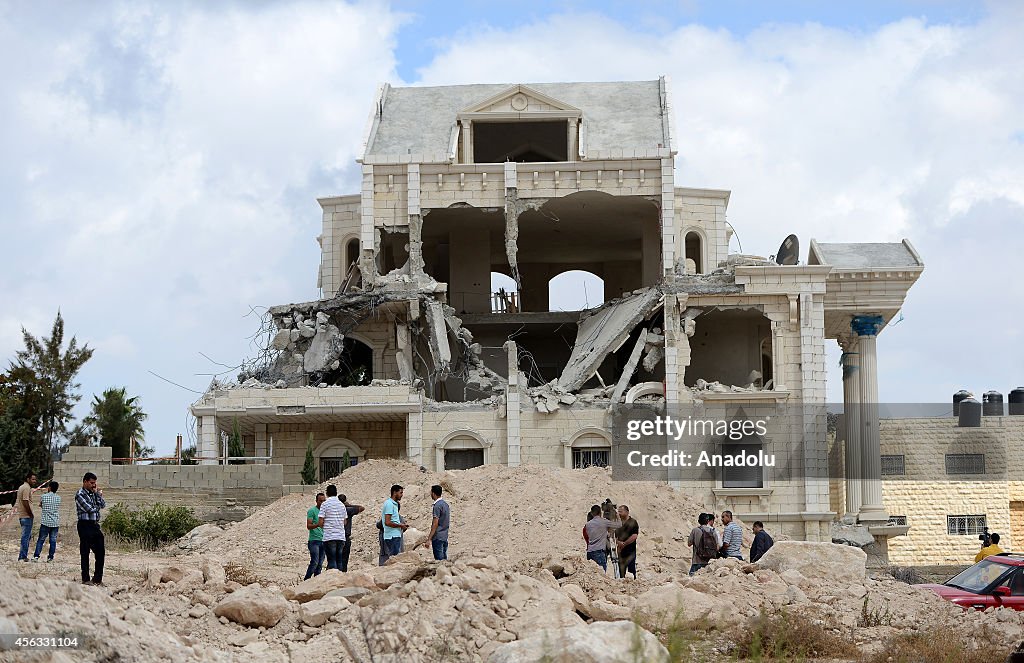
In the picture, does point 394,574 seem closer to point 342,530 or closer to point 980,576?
point 342,530

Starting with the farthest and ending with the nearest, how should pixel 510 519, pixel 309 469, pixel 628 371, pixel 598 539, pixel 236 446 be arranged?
1. pixel 628 371
2. pixel 309 469
3. pixel 236 446
4. pixel 510 519
5. pixel 598 539

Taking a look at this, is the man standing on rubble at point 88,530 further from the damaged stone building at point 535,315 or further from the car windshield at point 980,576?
the damaged stone building at point 535,315

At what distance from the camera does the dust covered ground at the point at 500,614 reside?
1288 cm

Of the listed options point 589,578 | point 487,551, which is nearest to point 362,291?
point 487,551

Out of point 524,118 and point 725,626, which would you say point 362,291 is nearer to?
point 524,118

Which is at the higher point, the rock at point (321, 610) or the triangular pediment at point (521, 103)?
the triangular pediment at point (521, 103)

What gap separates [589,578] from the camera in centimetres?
1805

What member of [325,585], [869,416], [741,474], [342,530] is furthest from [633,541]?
[869,416]

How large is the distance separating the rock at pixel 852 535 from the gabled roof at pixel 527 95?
42.2 ft

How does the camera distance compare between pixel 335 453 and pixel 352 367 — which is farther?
pixel 352 367

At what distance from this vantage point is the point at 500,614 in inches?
586

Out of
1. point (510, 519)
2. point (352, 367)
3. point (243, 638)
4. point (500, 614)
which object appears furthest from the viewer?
point (352, 367)

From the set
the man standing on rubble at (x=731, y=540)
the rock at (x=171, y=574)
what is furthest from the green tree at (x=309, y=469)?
the rock at (x=171, y=574)

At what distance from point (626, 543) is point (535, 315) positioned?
24916 millimetres
